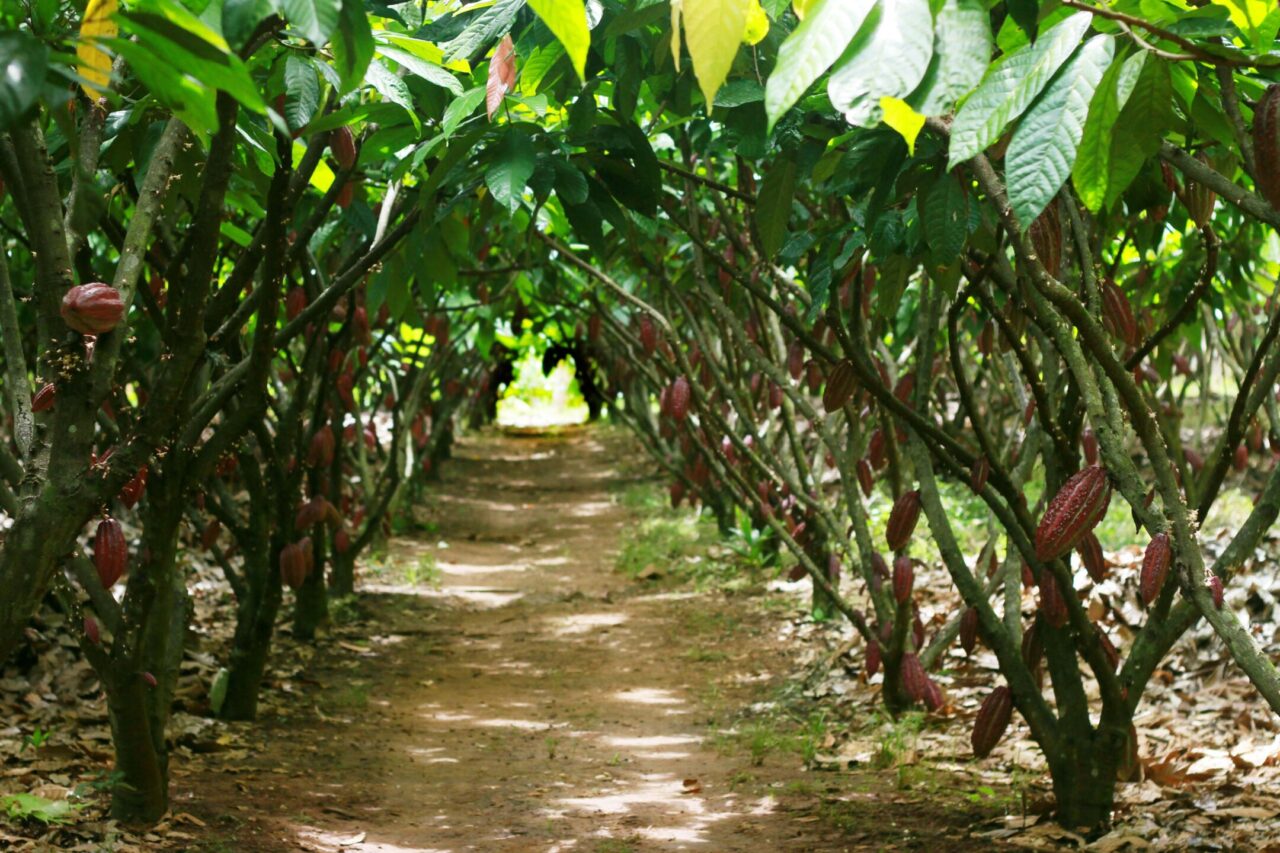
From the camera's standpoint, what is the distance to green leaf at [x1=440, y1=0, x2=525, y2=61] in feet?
5.84

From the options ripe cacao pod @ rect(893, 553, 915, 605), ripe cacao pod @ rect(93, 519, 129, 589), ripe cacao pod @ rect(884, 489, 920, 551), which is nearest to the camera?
ripe cacao pod @ rect(93, 519, 129, 589)

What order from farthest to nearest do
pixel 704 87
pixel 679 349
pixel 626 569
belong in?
1. pixel 626 569
2. pixel 679 349
3. pixel 704 87

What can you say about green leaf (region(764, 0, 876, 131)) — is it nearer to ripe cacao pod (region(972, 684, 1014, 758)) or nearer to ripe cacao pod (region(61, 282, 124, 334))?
ripe cacao pod (region(61, 282, 124, 334))

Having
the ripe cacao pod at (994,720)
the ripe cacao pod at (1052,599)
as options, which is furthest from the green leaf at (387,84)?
the ripe cacao pod at (994,720)

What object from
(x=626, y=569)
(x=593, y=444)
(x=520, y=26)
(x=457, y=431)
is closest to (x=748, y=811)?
(x=520, y=26)

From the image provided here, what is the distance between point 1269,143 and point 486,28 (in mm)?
1060

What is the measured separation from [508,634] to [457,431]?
1176 cm

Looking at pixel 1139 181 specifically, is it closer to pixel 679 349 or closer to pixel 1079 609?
pixel 1079 609

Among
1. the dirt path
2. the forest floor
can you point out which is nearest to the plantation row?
the forest floor

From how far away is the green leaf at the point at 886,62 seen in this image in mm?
965

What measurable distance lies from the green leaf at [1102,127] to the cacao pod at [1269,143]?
0.61 ft

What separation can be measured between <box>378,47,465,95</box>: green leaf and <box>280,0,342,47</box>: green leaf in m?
0.86

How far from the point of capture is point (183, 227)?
474 centimetres

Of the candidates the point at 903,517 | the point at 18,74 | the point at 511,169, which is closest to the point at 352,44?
the point at 18,74
